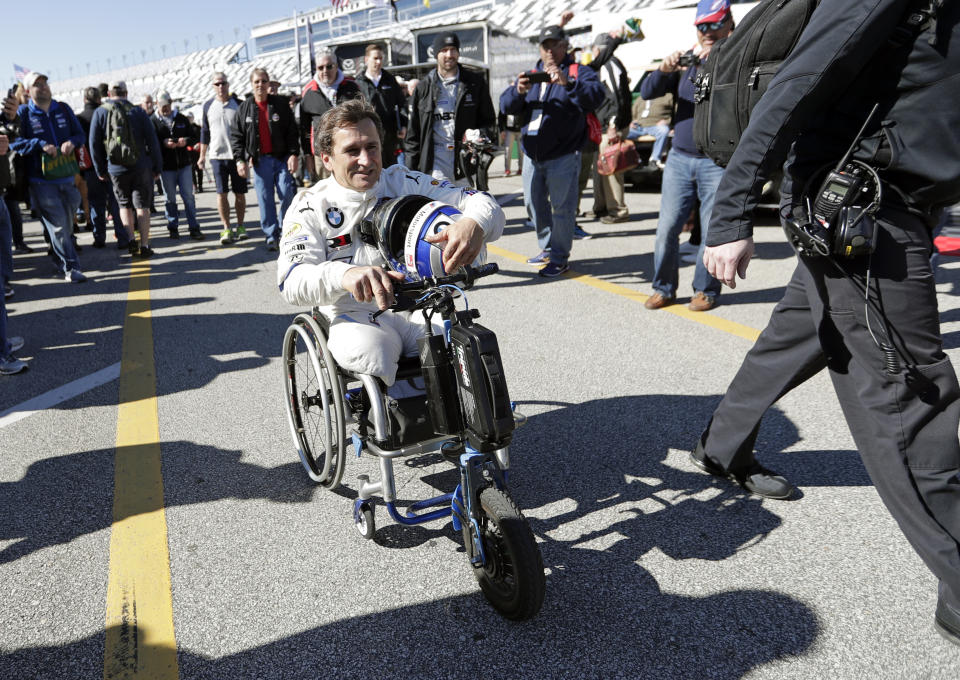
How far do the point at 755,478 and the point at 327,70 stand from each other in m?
6.25

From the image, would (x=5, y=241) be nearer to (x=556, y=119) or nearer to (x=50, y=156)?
(x=50, y=156)

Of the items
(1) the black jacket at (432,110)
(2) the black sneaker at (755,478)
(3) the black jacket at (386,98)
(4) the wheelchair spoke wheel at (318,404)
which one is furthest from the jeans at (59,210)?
(2) the black sneaker at (755,478)

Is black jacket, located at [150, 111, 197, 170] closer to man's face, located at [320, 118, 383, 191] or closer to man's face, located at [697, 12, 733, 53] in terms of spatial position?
man's face, located at [697, 12, 733, 53]

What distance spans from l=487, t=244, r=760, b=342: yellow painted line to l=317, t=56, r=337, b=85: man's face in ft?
10.7

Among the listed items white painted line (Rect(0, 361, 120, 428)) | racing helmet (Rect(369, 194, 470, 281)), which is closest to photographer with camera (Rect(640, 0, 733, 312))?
racing helmet (Rect(369, 194, 470, 281))

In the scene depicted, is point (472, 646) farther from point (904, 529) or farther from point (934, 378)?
point (934, 378)

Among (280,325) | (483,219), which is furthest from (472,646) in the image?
(280,325)

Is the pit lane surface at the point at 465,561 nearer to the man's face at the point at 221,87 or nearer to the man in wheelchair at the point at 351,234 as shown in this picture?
the man in wheelchair at the point at 351,234

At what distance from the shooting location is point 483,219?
2.36 meters

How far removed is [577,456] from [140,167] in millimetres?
7227

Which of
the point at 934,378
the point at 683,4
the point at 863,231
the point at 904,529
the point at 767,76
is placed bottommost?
the point at 904,529

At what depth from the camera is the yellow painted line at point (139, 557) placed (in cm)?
202

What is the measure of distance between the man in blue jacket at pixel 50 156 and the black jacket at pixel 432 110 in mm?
3580

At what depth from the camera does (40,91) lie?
7.14m
